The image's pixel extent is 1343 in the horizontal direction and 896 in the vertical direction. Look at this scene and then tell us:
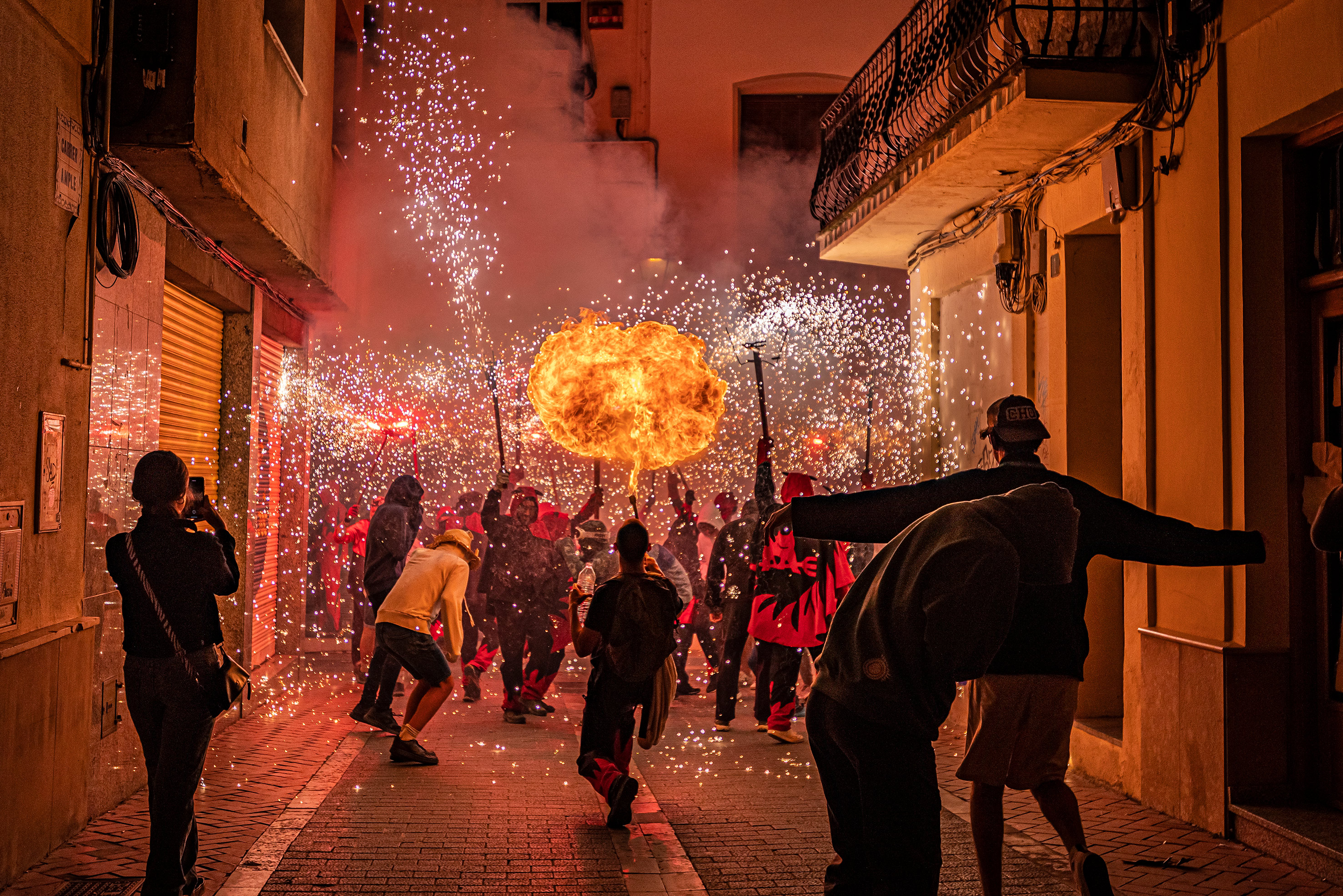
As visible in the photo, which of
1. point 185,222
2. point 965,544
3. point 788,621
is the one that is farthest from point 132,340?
point 965,544

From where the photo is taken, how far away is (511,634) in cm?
1004

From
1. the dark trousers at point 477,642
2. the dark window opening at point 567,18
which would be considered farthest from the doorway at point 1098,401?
the dark window opening at point 567,18

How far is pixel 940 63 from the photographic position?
9.10 m

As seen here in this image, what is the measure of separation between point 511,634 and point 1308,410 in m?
6.47

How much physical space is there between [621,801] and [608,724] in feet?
1.63

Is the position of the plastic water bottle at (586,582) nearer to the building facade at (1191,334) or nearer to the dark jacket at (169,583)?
the dark jacket at (169,583)

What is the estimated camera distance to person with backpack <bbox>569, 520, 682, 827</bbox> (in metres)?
6.35

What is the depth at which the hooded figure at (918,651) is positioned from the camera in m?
3.04

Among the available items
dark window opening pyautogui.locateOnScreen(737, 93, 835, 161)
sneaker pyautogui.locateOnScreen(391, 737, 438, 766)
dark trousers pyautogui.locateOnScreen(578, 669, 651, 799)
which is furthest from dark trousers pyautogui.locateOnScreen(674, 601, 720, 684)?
dark window opening pyautogui.locateOnScreen(737, 93, 835, 161)

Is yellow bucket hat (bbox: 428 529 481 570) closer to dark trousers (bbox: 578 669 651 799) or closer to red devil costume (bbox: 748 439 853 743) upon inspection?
dark trousers (bbox: 578 669 651 799)

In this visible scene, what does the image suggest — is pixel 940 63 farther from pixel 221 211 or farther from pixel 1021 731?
pixel 1021 731

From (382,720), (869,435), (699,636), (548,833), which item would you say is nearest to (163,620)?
(548,833)

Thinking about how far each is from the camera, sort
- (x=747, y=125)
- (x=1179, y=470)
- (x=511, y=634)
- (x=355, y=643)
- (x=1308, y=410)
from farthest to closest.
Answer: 1. (x=747, y=125)
2. (x=355, y=643)
3. (x=511, y=634)
4. (x=1179, y=470)
5. (x=1308, y=410)

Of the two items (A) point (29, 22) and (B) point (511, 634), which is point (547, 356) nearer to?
(B) point (511, 634)
